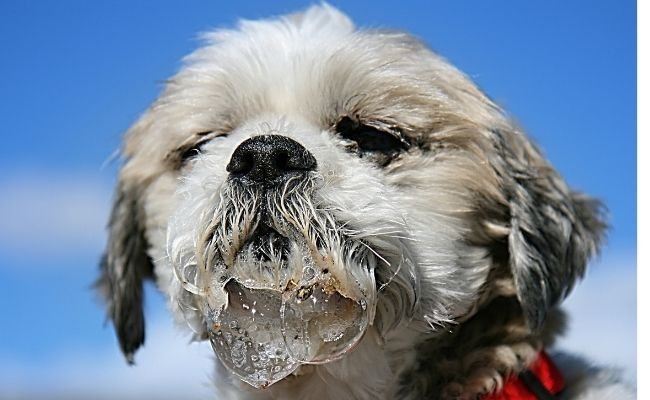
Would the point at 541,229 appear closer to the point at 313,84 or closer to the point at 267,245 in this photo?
the point at 313,84

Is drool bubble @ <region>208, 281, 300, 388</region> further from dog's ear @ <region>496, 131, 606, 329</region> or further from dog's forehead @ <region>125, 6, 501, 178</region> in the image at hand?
dog's ear @ <region>496, 131, 606, 329</region>

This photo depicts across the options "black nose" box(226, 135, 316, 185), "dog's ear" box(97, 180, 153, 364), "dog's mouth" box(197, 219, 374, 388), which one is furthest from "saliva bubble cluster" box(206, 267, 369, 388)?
"dog's ear" box(97, 180, 153, 364)

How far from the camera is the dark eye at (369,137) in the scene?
3727mm

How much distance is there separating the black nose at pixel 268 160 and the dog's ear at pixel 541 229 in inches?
41.9

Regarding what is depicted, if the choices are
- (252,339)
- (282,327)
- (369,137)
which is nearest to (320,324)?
(282,327)

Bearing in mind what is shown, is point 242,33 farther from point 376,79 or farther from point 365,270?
point 365,270

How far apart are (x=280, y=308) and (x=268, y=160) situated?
1.69 feet

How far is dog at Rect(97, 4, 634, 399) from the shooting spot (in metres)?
3.17

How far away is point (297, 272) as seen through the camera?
310 centimetres

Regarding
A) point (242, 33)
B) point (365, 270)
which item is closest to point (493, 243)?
point (365, 270)

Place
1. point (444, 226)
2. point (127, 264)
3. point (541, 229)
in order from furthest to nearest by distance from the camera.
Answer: point (127, 264) < point (541, 229) < point (444, 226)

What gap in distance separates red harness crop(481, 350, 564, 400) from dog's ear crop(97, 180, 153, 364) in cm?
175

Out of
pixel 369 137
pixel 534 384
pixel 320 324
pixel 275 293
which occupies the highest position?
pixel 369 137

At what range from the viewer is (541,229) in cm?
389
